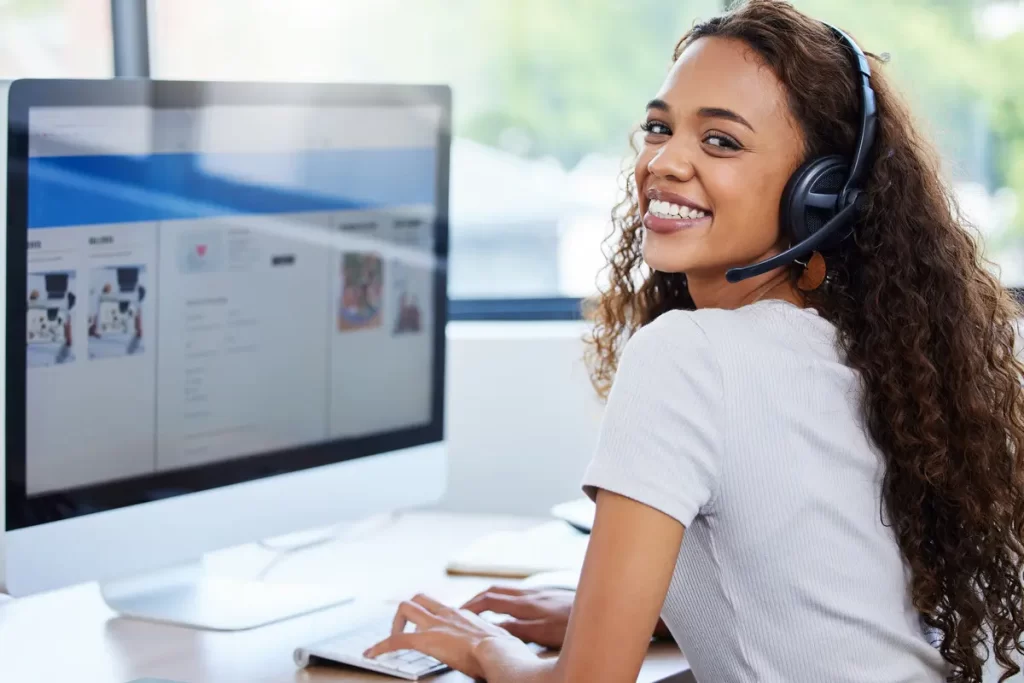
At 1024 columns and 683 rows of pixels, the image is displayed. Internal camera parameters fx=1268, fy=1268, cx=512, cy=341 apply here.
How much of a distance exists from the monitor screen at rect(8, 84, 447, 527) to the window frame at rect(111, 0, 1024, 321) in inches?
30.8

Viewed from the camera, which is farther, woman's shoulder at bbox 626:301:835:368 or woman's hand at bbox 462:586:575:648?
woman's hand at bbox 462:586:575:648

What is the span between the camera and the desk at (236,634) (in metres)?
1.18

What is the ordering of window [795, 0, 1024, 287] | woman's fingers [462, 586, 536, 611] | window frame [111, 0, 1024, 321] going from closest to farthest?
woman's fingers [462, 586, 536, 611]
window [795, 0, 1024, 287]
window frame [111, 0, 1024, 321]

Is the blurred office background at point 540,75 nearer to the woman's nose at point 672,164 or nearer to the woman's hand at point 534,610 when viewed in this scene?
the woman's hand at point 534,610

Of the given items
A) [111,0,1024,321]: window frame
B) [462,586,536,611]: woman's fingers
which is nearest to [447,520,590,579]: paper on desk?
[462,586,536,611]: woman's fingers

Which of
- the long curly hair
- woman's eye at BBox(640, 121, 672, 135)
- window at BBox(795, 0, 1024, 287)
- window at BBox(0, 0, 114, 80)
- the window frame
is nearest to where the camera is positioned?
the long curly hair

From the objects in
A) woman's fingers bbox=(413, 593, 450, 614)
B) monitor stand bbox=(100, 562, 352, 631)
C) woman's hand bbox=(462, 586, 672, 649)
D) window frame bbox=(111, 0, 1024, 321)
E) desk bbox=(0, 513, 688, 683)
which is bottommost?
desk bbox=(0, 513, 688, 683)

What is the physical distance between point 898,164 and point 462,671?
2.01 ft

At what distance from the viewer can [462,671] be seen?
3.85 feet

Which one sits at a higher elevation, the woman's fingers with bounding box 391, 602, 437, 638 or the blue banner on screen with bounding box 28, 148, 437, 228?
the blue banner on screen with bounding box 28, 148, 437, 228

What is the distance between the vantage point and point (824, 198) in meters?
1.12

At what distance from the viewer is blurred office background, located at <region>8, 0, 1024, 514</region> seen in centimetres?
231

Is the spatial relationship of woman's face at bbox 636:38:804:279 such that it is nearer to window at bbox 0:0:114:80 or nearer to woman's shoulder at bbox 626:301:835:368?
woman's shoulder at bbox 626:301:835:368

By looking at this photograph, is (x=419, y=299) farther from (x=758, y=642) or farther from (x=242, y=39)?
(x=242, y=39)
